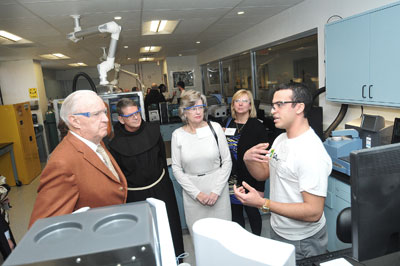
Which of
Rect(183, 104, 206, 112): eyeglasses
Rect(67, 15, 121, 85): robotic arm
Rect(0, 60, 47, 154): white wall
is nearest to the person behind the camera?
Rect(183, 104, 206, 112): eyeglasses

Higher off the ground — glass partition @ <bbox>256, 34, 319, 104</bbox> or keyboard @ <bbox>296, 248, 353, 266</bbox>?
glass partition @ <bbox>256, 34, 319, 104</bbox>

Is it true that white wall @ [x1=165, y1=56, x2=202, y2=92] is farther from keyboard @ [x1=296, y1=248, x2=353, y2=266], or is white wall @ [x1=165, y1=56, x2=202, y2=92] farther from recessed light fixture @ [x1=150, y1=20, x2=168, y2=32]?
keyboard @ [x1=296, y1=248, x2=353, y2=266]

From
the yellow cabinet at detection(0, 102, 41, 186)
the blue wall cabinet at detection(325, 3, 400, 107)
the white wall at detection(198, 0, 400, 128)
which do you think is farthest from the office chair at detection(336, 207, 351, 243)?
the yellow cabinet at detection(0, 102, 41, 186)

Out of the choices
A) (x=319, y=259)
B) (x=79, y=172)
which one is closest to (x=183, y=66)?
(x=79, y=172)

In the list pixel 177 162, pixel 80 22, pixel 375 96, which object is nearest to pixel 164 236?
pixel 177 162

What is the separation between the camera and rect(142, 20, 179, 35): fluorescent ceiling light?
200 inches

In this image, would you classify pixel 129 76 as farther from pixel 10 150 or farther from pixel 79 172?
pixel 79 172

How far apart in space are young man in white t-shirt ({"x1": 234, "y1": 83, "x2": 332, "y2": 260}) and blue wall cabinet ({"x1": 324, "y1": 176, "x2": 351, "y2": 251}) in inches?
39.0

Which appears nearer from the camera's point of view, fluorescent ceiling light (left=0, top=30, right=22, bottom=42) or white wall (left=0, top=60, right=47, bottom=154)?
fluorescent ceiling light (left=0, top=30, right=22, bottom=42)

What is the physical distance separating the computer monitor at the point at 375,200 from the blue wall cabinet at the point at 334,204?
171 cm

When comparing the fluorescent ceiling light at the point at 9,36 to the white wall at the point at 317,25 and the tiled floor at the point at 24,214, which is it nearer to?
the tiled floor at the point at 24,214

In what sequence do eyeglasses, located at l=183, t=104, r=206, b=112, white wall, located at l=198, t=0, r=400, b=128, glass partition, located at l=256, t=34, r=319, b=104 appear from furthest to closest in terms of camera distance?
glass partition, located at l=256, t=34, r=319, b=104, white wall, located at l=198, t=0, r=400, b=128, eyeglasses, located at l=183, t=104, r=206, b=112

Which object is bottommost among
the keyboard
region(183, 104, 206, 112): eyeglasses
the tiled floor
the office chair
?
the tiled floor

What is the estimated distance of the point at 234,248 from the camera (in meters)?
0.67
